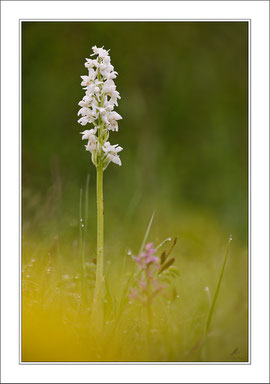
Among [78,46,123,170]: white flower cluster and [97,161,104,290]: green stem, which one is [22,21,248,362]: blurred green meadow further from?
[78,46,123,170]: white flower cluster

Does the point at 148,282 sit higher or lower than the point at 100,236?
lower

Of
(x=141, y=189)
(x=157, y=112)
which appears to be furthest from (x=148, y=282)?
(x=157, y=112)

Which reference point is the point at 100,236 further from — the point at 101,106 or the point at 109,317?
the point at 101,106

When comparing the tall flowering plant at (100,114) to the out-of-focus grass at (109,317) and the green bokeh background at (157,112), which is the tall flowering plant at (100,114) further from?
the green bokeh background at (157,112)

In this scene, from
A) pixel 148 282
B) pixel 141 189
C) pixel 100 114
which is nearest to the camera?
pixel 148 282

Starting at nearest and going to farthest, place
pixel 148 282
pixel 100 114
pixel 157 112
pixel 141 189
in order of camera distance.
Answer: pixel 148 282
pixel 100 114
pixel 141 189
pixel 157 112

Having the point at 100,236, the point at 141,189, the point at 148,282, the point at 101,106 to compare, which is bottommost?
the point at 148,282

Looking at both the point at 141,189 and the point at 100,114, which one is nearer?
the point at 100,114

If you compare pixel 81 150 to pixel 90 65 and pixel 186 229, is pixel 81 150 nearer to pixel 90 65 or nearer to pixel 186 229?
pixel 186 229
